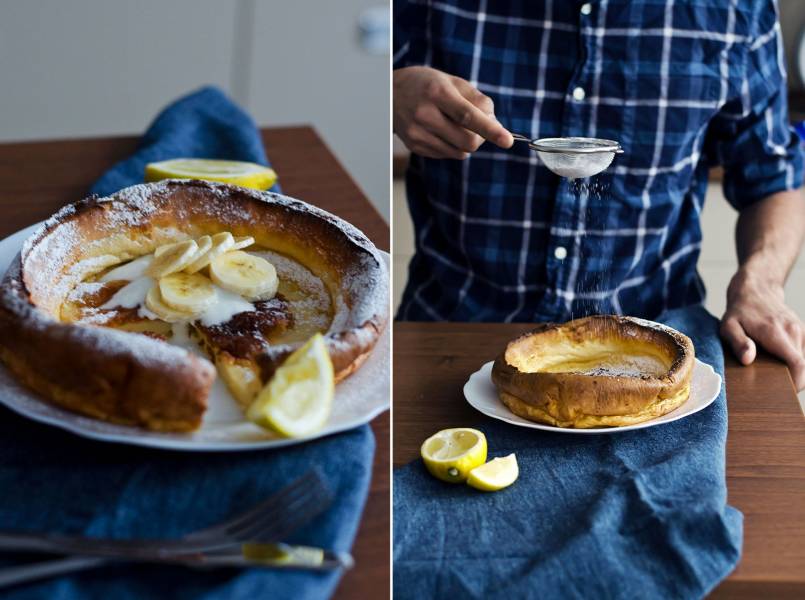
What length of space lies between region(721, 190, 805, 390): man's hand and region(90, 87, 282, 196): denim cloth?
41 centimetres

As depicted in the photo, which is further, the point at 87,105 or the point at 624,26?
the point at 87,105

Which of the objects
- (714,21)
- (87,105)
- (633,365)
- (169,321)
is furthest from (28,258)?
(87,105)

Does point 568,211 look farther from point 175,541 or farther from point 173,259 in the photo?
point 175,541

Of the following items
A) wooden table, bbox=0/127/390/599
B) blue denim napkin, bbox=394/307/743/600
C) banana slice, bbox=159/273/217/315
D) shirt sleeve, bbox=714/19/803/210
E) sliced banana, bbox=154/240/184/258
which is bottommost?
blue denim napkin, bbox=394/307/743/600

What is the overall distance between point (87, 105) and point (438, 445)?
1873 millimetres

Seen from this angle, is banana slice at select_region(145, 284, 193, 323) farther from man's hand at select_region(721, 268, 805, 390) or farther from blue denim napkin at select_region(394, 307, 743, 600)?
man's hand at select_region(721, 268, 805, 390)

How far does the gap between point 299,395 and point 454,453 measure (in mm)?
138

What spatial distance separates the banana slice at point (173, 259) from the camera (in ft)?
1.74

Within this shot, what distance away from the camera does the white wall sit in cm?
209

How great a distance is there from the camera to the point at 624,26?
2.48 feet

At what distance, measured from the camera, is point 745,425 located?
59 centimetres

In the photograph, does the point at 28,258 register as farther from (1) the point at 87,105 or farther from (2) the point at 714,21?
(1) the point at 87,105

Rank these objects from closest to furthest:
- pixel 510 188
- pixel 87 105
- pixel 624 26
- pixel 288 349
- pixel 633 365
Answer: pixel 288 349 < pixel 633 365 < pixel 624 26 < pixel 510 188 < pixel 87 105

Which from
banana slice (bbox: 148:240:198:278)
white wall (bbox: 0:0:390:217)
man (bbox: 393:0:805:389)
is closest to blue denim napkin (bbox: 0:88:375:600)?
banana slice (bbox: 148:240:198:278)
